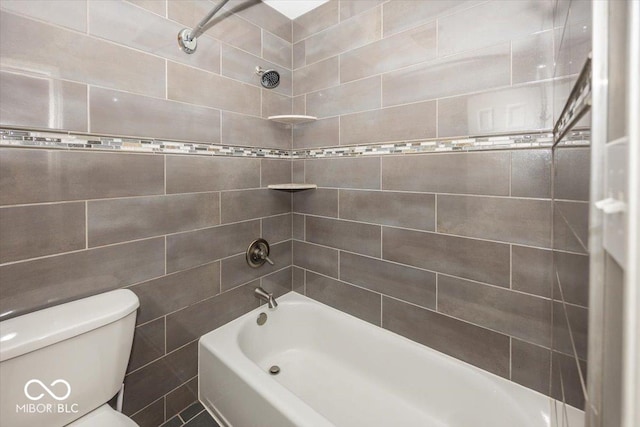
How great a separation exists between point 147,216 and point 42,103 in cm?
54

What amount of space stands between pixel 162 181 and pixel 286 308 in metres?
1.14

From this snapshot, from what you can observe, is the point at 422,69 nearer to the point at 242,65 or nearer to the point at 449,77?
the point at 449,77

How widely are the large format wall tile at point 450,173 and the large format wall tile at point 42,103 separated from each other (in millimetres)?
1404

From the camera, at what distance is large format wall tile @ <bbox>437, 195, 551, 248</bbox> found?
1.11 m

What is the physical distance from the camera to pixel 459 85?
4.18ft

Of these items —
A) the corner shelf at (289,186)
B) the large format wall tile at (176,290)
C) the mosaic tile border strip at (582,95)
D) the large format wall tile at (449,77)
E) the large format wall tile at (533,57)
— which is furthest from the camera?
the corner shelf at (289,186)

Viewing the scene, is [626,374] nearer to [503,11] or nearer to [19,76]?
[503,11]

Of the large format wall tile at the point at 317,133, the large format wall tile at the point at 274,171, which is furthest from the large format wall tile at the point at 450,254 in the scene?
the large format wall tile at the point at 274,171

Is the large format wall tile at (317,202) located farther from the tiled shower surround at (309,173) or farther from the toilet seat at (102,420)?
the toilet seat at (102,420)

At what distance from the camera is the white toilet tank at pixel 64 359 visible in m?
0.81

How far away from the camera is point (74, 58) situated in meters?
1.04

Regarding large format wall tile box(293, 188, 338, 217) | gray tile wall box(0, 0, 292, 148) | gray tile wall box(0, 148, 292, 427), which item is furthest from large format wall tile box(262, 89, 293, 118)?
large format wall tile box(293, 188, 338, 217)

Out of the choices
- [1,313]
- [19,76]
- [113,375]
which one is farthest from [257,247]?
[19,76]

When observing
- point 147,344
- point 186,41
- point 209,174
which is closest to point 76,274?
point 147,344
